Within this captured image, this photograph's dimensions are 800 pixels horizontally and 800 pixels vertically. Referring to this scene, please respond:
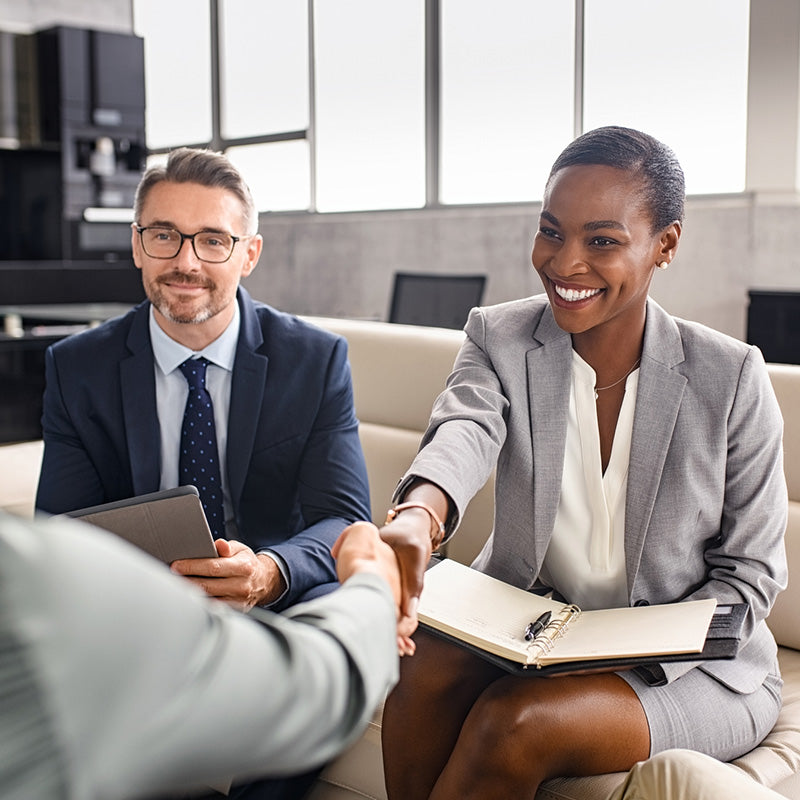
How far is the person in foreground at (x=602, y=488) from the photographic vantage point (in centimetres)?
134

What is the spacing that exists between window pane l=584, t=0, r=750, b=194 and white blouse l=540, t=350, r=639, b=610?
3703 millimetres

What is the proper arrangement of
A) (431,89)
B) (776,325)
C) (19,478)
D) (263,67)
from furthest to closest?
(263,67) < (431,89) < (776,325) < (19,478)

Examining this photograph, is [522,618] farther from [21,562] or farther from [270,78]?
[270,78]

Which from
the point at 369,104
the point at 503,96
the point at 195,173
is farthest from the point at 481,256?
the point at 195,173

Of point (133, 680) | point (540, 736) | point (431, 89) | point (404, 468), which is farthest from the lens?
point (431, 89)

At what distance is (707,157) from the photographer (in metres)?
→ 5.14

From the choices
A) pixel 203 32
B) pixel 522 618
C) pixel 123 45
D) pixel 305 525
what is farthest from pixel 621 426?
pixel 203 32

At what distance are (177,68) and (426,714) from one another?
8145mm

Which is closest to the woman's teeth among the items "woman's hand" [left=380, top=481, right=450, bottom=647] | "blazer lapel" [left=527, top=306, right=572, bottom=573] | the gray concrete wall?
"blazer lapel" [left=527, top=306, right=572, bottom=573]

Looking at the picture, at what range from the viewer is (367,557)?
1050mm

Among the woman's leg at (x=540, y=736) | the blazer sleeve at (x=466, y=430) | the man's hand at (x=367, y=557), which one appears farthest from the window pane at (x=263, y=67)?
the man's hand at (x=367, y=557)

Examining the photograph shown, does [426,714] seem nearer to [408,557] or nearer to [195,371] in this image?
[408,557]

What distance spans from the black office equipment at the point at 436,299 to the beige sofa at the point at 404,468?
7.80 ft

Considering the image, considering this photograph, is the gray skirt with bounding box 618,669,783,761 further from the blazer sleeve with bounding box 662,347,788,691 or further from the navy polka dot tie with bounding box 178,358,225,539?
the navy polka dot tie with bounding box 178,358,225,539
